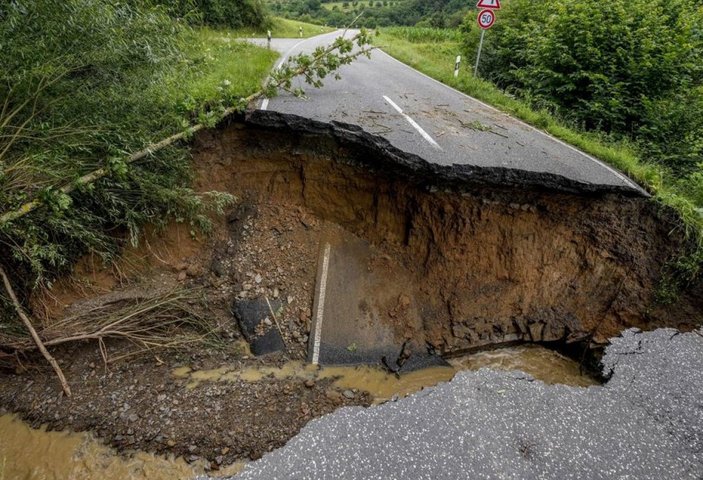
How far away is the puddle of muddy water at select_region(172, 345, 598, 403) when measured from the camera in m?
4.31

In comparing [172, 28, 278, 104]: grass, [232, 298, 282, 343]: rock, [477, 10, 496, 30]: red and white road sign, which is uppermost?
[477, 10, 496, 30]: red and white road sign

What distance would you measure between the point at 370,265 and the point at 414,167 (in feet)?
5.31

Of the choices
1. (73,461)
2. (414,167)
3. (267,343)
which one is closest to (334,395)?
(267,343)

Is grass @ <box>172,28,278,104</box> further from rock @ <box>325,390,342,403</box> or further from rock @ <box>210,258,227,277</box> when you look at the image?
rock @ <box>325,390,342,403</box>

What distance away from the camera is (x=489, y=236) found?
209 inches

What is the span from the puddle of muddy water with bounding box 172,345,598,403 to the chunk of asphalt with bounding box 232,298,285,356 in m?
0.34

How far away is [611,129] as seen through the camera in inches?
282

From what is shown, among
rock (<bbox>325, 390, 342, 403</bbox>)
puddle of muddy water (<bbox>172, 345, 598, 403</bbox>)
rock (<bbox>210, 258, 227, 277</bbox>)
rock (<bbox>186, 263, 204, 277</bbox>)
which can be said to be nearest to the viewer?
rock (<bbox>325, 390, 342, 403</bbox>)

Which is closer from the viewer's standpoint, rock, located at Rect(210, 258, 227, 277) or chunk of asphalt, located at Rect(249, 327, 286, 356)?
chunk of asphalt, located at Rect(249, 327, 286, 356)

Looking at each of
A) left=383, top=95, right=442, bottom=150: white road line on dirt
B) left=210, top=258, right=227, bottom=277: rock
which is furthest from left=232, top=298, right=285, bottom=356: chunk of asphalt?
left=383, top=95, right=442, bottom=150: white road line on dirt

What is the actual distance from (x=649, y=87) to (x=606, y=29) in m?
1.44

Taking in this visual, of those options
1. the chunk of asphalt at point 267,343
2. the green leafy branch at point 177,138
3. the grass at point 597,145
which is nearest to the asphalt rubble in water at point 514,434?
the chunk of asphalt at point 267,343

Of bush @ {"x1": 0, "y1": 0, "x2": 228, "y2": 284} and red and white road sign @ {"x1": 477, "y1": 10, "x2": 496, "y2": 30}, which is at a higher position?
red and white road sign @ {"x1": 477, "y1": 10, "x2": 496, "y2": 30}

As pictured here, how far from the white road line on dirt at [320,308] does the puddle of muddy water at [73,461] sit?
1672mm
